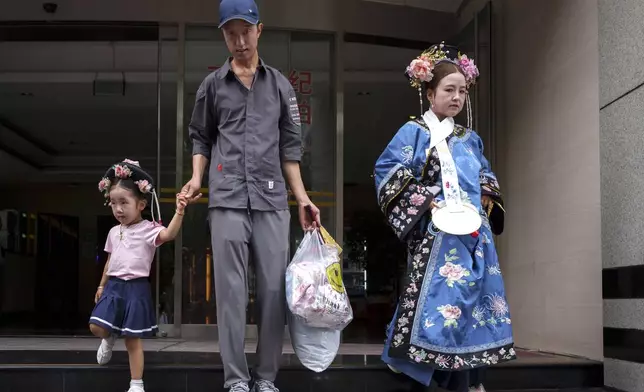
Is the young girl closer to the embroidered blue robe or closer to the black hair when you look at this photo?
the black hair

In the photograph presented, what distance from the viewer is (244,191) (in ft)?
11.4

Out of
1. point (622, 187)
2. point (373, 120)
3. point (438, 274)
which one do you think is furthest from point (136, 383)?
point (373, 120)

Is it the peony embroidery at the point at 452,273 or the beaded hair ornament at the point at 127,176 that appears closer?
the peony embroidery at the point at 452,273

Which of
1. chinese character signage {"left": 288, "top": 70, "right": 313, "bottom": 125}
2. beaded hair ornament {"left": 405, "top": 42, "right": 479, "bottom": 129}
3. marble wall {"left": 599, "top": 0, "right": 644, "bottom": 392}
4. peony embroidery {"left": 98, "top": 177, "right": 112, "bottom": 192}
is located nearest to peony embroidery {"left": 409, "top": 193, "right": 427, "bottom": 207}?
beaded hair ornament {"left": 405, "top": 42, "right": 479, "bottom": 129}

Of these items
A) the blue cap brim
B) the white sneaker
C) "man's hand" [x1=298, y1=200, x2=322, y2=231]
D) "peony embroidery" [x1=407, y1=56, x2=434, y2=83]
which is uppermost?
the blue cap brim

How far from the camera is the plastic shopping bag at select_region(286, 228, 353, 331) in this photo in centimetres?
339

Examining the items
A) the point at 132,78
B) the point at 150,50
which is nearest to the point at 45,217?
the point at 132,78

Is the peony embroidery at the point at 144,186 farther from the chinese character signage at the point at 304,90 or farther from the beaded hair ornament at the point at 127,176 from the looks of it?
the chinese character signage at the point at 304,90

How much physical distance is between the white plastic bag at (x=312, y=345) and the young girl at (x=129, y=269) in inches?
31.4

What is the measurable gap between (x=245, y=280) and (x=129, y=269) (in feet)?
2.41

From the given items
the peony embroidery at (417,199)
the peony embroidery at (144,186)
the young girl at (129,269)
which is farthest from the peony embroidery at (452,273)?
the peony embroidery at (144,186)

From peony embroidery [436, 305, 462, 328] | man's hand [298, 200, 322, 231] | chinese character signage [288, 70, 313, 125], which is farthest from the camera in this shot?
chinese character signage [288, 70, 313, 125]

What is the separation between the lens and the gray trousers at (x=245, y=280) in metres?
3.43

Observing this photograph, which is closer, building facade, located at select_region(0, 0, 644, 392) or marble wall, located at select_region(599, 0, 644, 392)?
marble wall, located at select_region(599, 0, 644, 392)
